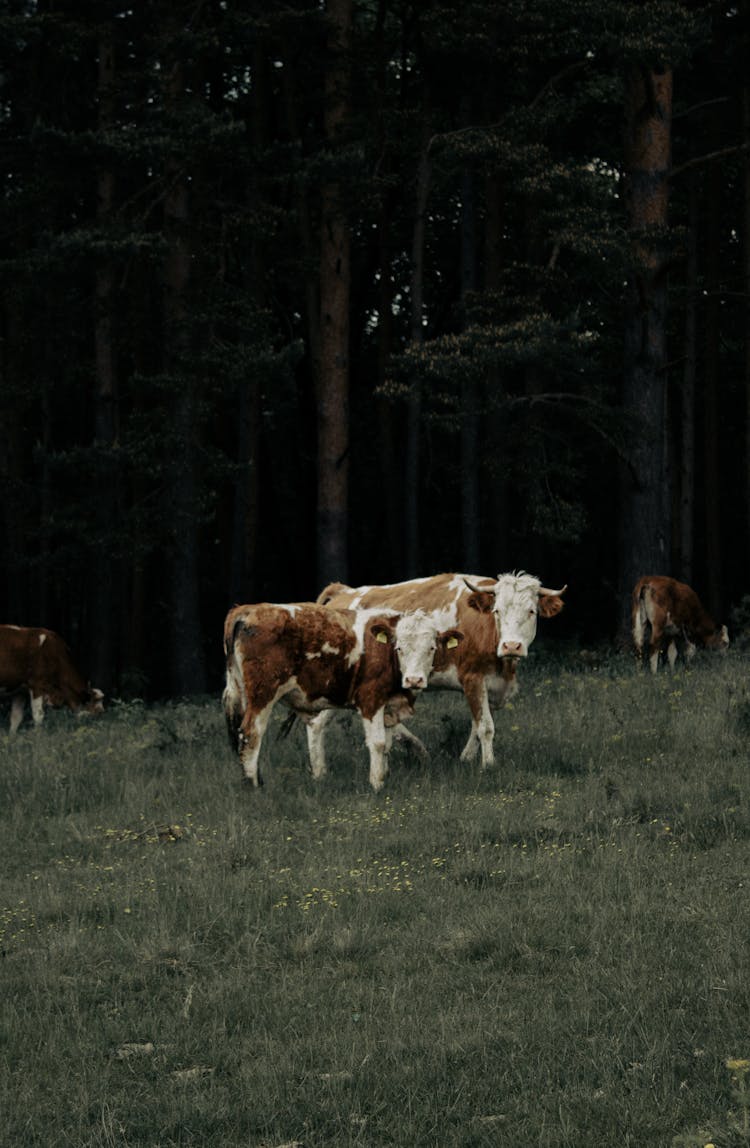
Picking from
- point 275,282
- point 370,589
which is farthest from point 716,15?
point 370,589

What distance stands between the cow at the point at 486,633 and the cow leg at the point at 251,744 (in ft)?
6.28

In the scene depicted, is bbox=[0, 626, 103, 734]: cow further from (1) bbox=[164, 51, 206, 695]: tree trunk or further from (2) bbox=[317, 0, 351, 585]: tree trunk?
(2) bbox=[317, 0, 351, 585]: tree trunk

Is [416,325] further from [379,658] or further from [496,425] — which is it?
[379,658]

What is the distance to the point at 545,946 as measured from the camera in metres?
7.57

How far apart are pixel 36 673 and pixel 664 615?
30.2 feet

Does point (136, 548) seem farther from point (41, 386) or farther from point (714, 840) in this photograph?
point (714, 840)

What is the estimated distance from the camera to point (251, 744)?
12180 mm

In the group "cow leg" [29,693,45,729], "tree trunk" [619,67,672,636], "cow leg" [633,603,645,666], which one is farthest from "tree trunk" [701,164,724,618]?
"cow leg" [29,693,45,729]

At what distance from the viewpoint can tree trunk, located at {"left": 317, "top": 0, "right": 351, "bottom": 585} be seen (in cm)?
2397

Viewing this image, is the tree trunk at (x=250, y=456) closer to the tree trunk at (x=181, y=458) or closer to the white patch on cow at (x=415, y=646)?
the tree trunk at (x=181, y=458)

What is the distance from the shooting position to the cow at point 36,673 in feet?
71.1

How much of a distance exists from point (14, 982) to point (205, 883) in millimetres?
1735

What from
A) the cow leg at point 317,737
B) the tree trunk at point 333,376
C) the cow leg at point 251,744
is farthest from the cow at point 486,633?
the tree trunk at point 333,376

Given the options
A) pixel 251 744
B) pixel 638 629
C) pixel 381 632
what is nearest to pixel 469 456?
pixel 638 629
